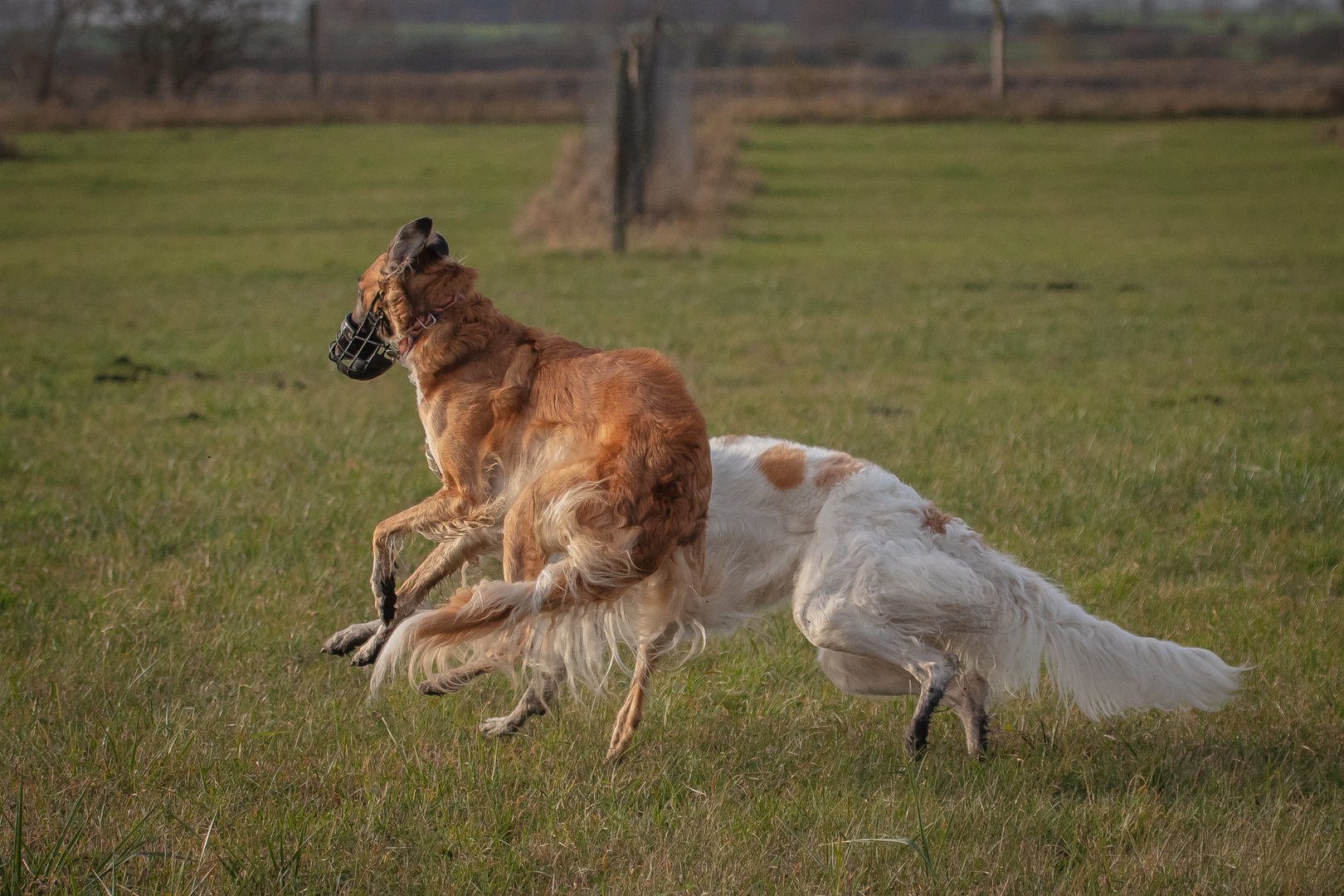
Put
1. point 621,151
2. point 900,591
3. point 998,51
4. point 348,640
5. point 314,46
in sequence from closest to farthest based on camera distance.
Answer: point 900,591
point 348,640
point 621,151
point 998,51
point 314,46

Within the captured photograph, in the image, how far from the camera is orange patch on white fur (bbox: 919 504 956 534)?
3.58 meters

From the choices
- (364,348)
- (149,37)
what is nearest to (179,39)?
(149,37)

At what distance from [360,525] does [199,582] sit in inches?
36.1

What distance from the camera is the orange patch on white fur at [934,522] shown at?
3578mm

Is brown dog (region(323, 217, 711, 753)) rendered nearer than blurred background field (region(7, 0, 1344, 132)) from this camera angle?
Yes

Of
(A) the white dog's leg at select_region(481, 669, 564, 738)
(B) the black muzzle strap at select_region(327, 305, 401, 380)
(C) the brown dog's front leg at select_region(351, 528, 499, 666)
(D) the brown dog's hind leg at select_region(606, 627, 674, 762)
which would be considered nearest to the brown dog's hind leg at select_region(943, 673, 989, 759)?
(D) the brown dog's hind leg at select_region(606, 627, 674, 762)

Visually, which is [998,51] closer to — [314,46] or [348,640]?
[314,46]

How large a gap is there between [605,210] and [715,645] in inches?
567

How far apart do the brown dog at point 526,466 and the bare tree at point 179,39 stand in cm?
5210

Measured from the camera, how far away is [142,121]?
1352 inches

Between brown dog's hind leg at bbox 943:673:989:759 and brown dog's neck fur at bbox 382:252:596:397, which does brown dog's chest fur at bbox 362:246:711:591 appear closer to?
brown dog's neck fur at bbox 382:252:596:397

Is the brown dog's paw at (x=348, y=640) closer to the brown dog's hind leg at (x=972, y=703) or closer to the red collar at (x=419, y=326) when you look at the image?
the red collar at (x=419, y=326)

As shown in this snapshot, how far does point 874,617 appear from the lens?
11.4 feet

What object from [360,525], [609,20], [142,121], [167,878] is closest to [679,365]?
[360,525]
